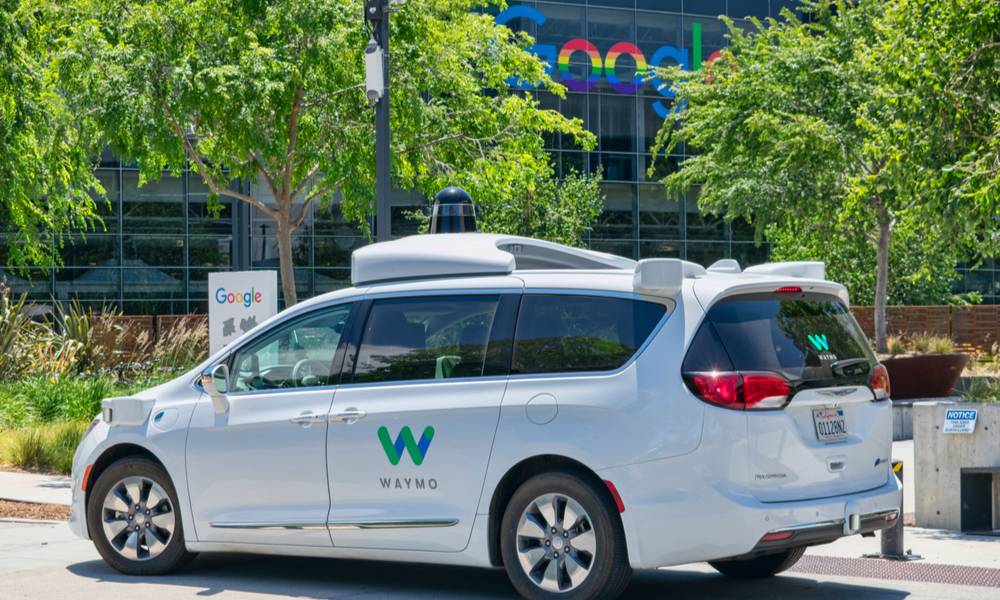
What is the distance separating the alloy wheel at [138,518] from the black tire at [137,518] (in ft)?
0.07

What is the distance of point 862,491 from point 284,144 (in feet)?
43.5

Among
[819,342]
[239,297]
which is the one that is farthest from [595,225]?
[819,342]

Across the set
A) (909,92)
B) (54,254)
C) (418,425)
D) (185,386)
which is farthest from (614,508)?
(54,254)

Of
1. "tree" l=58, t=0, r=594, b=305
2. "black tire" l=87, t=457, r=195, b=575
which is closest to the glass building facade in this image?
"tree" l=58, t=0, r=594, b=305

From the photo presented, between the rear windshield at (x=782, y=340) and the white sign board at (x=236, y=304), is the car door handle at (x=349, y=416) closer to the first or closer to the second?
the rear windshield at (x=782, y=340)

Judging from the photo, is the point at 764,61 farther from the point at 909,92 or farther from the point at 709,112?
the point at 909,92

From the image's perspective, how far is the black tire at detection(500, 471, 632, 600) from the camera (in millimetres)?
7164

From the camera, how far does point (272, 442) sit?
8336 mm

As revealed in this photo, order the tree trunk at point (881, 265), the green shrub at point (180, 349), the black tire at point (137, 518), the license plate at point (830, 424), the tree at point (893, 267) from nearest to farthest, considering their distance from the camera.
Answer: the license plate at point (830, 424), the black tire at point (137, 518), the green shrub at point (180, 349), the tree trunk at point (881, 265), the tree at point (893, 267)

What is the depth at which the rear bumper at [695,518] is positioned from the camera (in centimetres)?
697

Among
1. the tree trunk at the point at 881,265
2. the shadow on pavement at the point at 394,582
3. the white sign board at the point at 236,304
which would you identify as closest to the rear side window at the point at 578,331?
the shadow on pavement at the point at 394,582

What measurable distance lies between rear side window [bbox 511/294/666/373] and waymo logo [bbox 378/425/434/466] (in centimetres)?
66

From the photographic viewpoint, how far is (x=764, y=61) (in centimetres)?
2758

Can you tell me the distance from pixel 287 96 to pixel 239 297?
181 inches
